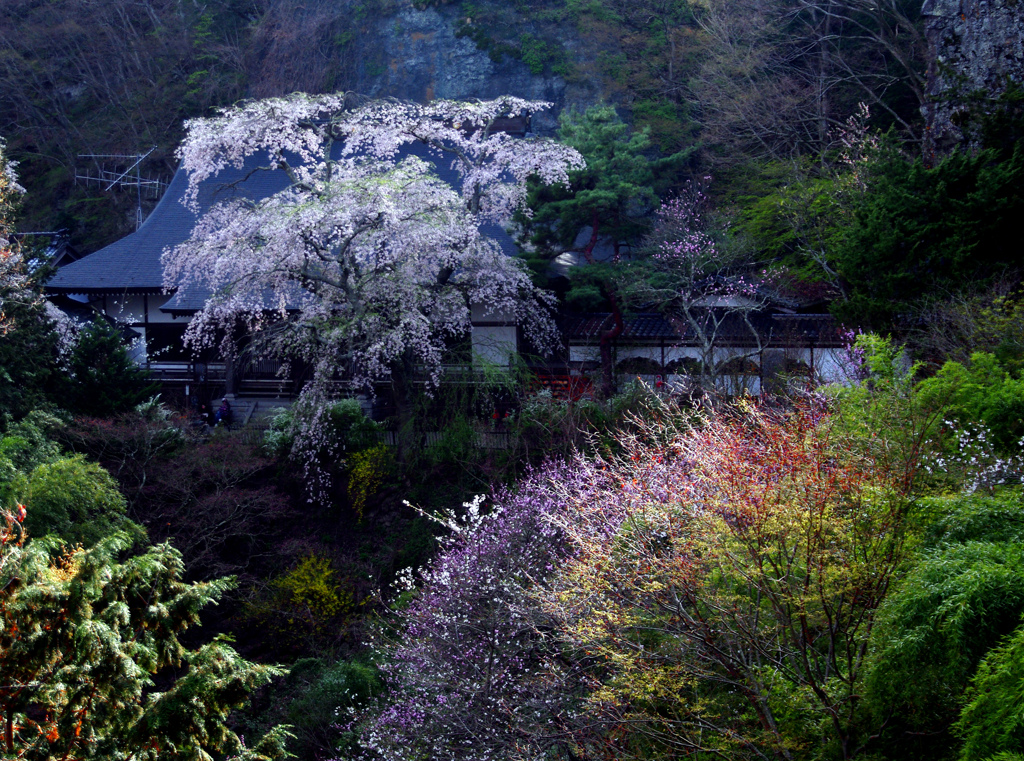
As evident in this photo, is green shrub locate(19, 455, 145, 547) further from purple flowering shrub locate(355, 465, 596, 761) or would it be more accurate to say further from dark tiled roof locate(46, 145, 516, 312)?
dark tiled roof locate(46, 145, 516, 312)

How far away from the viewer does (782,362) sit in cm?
1337

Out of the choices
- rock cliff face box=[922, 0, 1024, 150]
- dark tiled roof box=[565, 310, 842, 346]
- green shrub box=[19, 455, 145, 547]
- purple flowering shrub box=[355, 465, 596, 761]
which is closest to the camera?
purple flowering shrub box=[355, 465, 596, 761]

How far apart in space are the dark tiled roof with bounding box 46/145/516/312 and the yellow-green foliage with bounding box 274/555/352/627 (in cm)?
745

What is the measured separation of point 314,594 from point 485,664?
5.19m

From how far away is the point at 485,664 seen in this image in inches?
286

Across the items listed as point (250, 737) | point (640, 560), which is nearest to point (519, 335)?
point (250, 737)

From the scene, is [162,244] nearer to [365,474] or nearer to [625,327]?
[365,474]

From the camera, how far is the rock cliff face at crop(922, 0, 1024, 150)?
11.3 m

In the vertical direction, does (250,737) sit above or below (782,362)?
below

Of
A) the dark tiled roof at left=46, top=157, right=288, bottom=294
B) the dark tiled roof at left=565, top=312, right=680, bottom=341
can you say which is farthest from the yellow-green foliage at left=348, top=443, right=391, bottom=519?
the dark tiled roof at left=46, top=157, right=288, bottom=294

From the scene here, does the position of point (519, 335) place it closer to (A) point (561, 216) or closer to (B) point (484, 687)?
(A) point (561, 216)

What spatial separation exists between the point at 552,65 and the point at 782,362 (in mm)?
14865

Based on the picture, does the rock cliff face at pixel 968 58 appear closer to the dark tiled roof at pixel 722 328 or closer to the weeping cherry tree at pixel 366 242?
the dark tiled roof at pixel 722 328

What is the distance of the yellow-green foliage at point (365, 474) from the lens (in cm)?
1340
